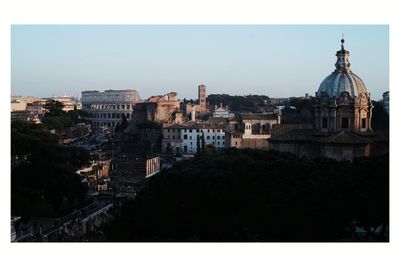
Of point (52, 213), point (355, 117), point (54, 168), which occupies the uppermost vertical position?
point (355, 117)

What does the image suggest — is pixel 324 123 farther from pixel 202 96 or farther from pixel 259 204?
pixel 202 96

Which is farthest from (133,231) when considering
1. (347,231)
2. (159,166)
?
(159,166)

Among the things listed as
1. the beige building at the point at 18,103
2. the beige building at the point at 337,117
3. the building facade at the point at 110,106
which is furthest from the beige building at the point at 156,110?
the beige building at the point at 337,117

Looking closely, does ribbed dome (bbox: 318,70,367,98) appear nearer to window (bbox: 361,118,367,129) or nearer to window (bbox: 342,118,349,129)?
window (bbox: 342,118,349,129)

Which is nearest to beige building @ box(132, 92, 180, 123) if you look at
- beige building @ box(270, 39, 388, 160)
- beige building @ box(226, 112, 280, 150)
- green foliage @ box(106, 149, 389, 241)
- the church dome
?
beige building @ box(226, 112, 280, 150)

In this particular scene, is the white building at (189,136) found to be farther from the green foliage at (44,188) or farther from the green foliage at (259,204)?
the green foliage at (259,204)

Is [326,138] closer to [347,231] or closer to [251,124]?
[347,231]

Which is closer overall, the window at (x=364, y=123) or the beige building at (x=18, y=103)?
the window at (x=364, y=123)
